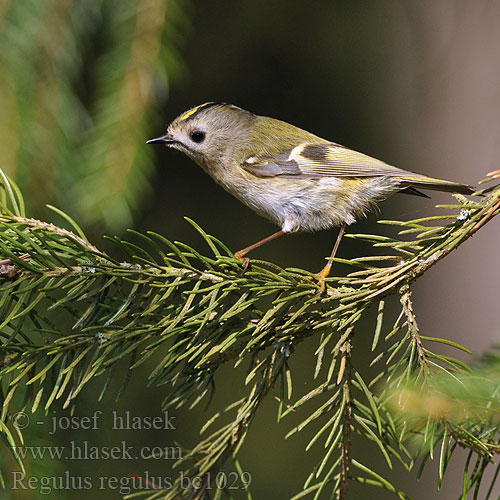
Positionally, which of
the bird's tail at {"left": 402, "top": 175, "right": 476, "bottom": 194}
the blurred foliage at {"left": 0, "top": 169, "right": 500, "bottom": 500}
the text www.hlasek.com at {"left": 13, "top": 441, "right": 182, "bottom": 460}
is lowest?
the text www.hlasek.com at {"left": 13, "top": 441, "right": 182, "bottom": 460}

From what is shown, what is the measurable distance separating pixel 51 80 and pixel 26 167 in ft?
0.67

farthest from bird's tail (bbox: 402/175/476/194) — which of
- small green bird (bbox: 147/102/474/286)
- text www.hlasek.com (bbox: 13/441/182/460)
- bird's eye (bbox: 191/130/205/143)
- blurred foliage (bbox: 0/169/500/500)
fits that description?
text www.hlasek.com (bbox: 13/441/182/460)

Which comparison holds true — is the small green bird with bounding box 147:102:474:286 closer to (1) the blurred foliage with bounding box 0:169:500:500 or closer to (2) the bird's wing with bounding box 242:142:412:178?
(2) the bird's wing with bounding box 242:142:412:178

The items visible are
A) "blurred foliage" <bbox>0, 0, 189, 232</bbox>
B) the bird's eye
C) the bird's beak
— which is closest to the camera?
"blurred foliage" <bbox>0, 0, 189, 232</bbox>

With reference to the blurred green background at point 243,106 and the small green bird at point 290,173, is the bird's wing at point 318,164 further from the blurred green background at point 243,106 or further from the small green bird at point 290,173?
the blurred green background at point 243,106

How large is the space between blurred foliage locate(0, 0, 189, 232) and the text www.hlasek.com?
486mm

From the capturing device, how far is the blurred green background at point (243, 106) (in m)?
1.37

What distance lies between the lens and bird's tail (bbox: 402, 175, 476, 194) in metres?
1.26

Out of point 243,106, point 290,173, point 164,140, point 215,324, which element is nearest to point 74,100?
point 164,140

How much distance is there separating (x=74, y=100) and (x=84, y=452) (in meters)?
0.84

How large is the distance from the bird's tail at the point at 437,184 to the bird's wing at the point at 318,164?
0.17 feet

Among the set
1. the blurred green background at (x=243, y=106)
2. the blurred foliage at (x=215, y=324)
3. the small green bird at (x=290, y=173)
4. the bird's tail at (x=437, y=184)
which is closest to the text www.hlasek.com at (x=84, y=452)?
the blurred green background at (x=243, y=106)

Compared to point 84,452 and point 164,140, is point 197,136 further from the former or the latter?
point 84,452

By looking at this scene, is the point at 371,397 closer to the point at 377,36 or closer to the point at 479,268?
the point at 479,268
